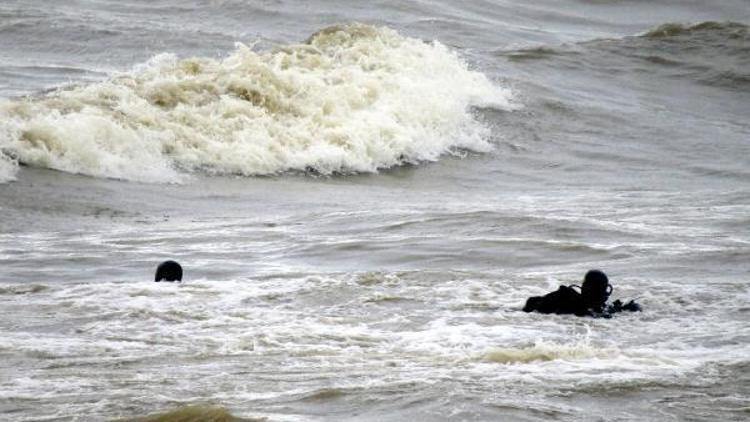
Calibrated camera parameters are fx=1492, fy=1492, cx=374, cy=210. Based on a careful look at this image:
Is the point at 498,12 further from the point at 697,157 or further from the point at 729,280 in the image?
the point at 729,280

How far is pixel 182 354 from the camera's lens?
8617mm

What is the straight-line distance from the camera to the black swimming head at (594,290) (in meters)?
9.86

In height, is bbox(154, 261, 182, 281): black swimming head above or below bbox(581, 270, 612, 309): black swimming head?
below

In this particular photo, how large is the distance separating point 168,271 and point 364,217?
4252 millimetres

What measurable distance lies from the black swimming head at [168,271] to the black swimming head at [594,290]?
2909 mm

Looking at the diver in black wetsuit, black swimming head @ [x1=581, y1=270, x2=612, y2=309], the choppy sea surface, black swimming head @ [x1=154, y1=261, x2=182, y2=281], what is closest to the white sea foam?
the choppy sea surface

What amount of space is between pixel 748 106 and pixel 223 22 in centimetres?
1108

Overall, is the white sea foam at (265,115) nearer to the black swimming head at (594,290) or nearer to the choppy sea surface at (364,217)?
the choppy sea surface at (364,217)

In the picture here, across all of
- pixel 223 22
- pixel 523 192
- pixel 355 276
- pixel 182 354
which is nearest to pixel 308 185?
pixel 523 192

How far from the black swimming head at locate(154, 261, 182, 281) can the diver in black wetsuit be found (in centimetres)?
255

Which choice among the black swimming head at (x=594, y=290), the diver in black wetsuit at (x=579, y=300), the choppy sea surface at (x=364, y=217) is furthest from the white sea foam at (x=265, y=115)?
the black swimming head at (x=594, y=290)

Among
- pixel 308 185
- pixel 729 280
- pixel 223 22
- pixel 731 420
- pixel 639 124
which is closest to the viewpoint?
pixel 731 420

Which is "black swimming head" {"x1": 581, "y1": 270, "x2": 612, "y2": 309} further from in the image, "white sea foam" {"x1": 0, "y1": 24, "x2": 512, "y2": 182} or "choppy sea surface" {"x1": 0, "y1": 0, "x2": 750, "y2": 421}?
"white sea foam" {"x1": 0, "y1": 24, "x2": 512, "y2": 182}

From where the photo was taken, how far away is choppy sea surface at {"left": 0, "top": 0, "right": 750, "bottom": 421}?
796 centimetres
